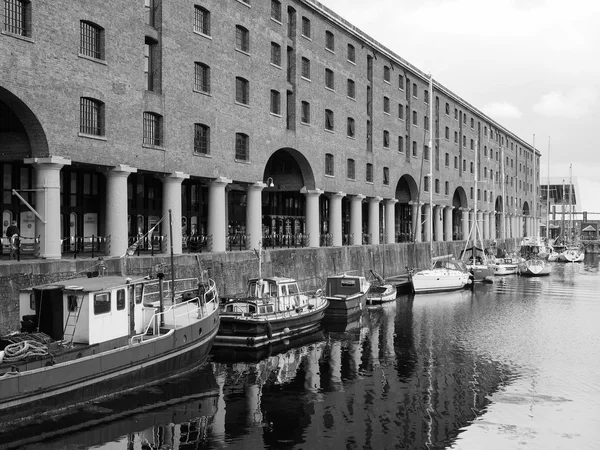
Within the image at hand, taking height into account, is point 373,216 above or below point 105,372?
above

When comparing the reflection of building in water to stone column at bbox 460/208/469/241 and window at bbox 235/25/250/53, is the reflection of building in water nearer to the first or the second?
window at bbox 235/25/250/53

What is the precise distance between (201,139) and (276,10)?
41.5 feet

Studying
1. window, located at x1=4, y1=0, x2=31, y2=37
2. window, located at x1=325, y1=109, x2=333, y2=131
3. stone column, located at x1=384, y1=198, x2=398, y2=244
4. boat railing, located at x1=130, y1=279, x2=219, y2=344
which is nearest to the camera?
boat railing, located at x1=130, y1=279, x2=219, y2=344

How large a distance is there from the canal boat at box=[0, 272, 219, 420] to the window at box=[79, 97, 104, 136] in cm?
978

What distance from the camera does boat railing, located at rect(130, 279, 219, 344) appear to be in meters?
22.8

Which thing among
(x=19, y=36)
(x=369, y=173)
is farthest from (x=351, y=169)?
(x=19, y=36)

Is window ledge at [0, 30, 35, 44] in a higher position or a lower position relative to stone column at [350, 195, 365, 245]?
higher

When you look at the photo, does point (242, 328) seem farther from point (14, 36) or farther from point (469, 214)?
point (469, 214)

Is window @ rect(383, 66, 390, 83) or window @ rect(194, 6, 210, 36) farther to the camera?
window @ rect(383, 66, 390, 83)

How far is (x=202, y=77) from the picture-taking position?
36.8 metres

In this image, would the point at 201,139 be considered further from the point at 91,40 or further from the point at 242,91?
the point at 91,40

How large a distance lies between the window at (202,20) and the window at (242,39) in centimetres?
301

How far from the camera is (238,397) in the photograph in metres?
21.2

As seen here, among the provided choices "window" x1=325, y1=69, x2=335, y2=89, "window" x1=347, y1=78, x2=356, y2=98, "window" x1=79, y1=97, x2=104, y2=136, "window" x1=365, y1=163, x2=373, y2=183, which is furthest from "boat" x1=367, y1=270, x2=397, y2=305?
"window" x1=79, y1=97, x2=104, y2=136
